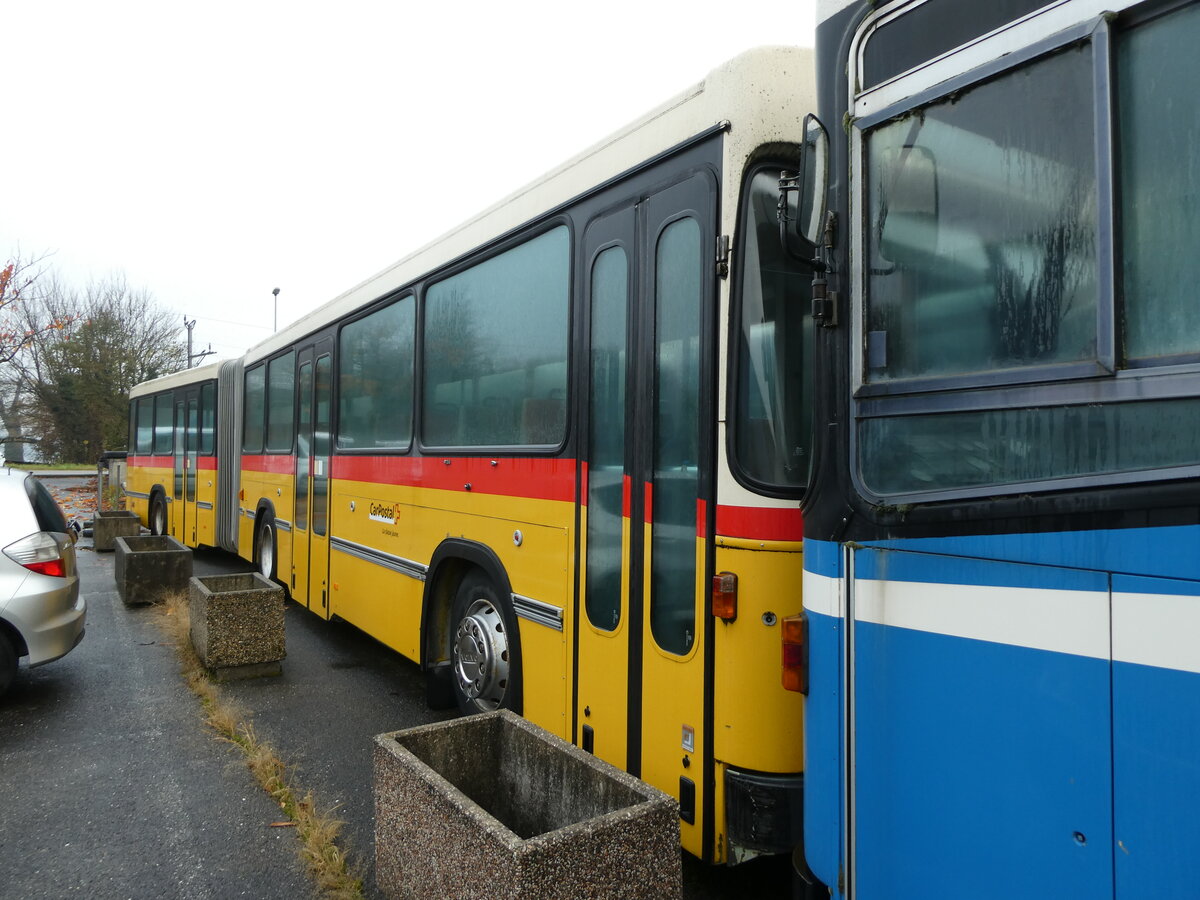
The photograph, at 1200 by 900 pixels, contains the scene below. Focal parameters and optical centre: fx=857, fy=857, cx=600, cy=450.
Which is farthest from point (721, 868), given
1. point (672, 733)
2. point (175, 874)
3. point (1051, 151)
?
point (1051, 151)

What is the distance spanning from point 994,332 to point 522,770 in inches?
90.1

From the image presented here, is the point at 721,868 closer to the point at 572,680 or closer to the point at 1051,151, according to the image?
the point at 572,680

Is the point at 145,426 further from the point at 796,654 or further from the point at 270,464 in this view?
the point at 796,654

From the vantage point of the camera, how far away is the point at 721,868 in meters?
3.79

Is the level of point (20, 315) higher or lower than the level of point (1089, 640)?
higher

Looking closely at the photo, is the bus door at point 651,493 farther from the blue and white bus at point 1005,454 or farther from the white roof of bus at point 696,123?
the blue and white bus at point 1005,454

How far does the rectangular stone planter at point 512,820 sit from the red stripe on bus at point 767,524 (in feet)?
2.91

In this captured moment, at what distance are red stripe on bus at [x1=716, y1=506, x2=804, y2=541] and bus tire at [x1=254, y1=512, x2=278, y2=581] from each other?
7.54m

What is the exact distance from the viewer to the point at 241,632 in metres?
6.57

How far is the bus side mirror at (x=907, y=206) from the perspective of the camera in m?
2.34

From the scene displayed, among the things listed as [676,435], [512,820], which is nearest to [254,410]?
[512,820]

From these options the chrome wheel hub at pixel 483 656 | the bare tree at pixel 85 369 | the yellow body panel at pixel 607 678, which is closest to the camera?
the yellow body panel at pixel 607 678

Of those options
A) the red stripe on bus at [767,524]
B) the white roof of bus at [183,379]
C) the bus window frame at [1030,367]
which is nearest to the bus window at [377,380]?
the red stripe on bus at [767,524]

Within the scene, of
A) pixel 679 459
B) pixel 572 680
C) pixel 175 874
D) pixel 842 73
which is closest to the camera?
pixel 842 73
